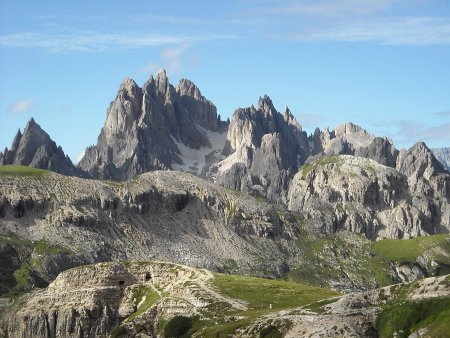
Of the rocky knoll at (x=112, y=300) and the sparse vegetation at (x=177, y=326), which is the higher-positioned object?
the rocky knoll at (x=112, y=300)

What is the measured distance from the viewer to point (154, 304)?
174000mm

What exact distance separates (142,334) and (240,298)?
2118cm

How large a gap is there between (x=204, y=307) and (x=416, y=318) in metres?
50.5

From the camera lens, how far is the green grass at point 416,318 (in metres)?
122

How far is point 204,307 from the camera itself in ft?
553

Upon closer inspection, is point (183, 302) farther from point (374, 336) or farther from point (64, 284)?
point (374, 336)

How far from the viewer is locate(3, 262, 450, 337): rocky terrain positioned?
431 feet

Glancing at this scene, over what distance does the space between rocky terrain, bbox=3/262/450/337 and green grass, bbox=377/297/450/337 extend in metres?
0.17

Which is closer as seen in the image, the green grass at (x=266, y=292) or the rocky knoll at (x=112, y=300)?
the rocky knoll at (x=112, y=300)

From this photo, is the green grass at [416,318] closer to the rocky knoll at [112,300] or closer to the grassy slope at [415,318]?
the grassy slope at [415,318]

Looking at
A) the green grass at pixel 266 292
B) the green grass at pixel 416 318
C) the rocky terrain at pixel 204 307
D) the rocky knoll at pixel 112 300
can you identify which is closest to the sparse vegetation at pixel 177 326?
the rocky terrain at pixel 204 307

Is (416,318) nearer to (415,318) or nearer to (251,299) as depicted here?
(415,318)

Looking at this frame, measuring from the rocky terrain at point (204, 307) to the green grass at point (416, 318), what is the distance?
0.17 meters

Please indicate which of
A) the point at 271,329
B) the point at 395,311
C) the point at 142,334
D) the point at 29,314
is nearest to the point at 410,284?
the point at 395,311
